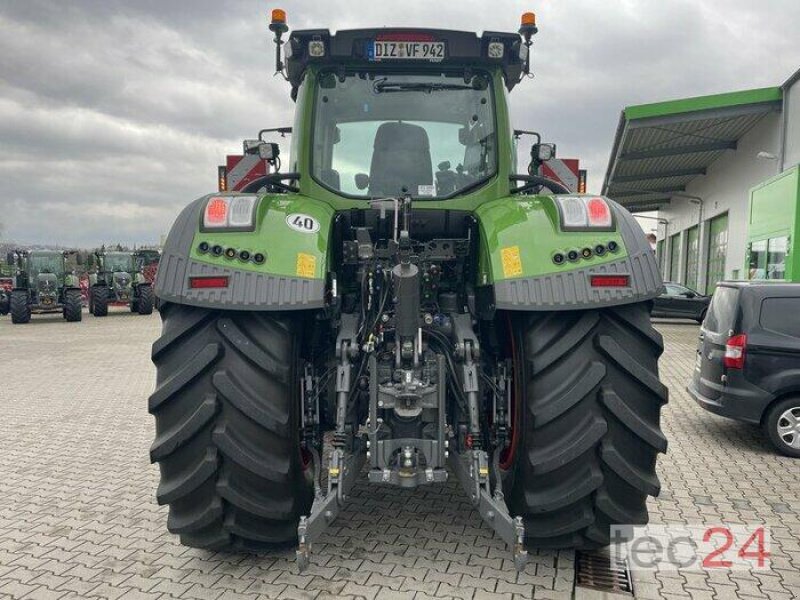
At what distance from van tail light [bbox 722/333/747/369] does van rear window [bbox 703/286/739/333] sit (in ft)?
0.46

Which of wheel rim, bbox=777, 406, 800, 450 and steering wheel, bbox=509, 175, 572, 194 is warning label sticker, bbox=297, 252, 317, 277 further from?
wheel rim, bbox=777, 406, 800, 450

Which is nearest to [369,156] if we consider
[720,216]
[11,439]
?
[11,439]

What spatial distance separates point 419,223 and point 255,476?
1789 millimetres

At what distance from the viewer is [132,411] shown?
7594mm

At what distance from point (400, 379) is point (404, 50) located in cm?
202

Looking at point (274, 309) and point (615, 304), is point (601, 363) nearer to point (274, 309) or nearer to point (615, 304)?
point (615, 304)

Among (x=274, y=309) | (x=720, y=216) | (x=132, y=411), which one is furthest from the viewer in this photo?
(x=720, y=216)

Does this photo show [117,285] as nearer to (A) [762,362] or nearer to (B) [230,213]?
(B) [230,213]

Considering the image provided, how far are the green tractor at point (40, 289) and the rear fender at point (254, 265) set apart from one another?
2031 centimetres

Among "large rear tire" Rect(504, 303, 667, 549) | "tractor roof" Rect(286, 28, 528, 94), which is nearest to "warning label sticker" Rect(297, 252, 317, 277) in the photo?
"large rear tire" Rect(504, 303, 667, 549)

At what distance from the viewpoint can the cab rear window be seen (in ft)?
19.6

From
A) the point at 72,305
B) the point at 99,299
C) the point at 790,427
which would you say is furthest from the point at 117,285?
the point at 790,427

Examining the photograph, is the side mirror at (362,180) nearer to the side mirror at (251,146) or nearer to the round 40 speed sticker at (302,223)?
the round 40 speed sticker at (302,223)
